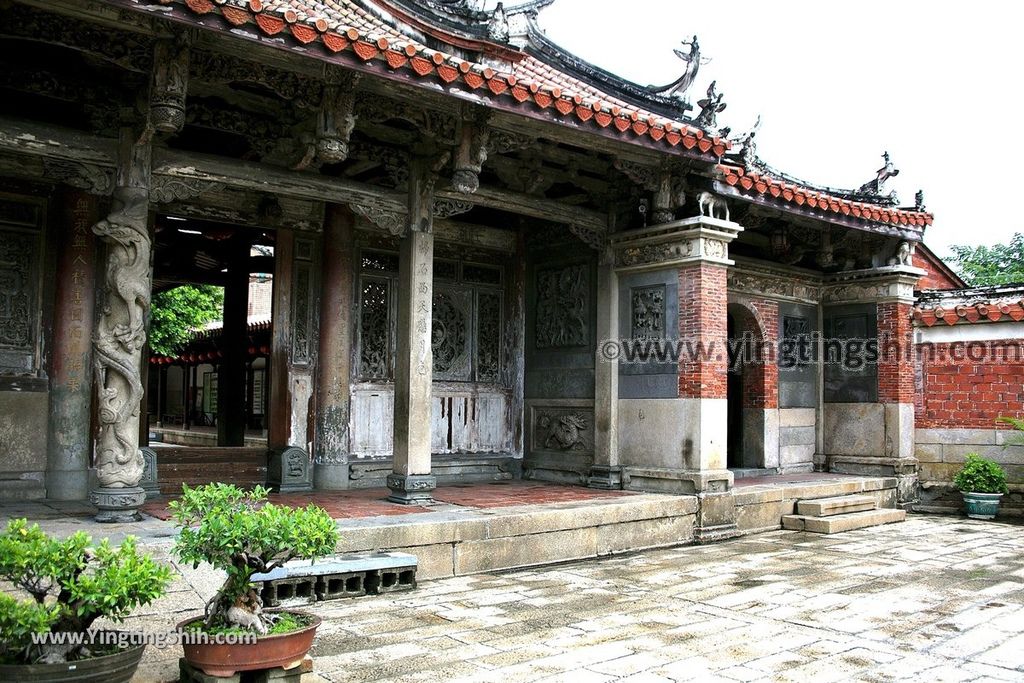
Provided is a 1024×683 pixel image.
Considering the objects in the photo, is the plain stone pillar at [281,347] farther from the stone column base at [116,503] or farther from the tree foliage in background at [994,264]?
the tree foliage in background at [994,264]

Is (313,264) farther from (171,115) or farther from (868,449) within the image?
(868,449)

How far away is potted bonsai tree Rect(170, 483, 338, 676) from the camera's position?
3857 millimetres

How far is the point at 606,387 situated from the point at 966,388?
5.61 meters

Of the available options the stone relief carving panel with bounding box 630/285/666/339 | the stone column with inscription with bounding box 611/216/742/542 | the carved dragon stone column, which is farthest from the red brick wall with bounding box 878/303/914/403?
the carved dragon stone column

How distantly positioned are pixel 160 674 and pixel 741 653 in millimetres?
3165

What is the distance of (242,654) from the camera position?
12.7 feet

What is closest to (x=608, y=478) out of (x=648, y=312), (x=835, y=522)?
(x=648, y=312)

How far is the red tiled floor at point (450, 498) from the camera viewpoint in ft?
24.8

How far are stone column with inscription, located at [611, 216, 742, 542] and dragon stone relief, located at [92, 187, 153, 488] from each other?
208 inches

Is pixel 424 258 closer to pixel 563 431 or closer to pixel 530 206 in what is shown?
pixel 530 206

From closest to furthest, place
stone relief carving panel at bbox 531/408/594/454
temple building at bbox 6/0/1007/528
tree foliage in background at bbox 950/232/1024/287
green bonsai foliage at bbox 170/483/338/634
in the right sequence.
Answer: green bonsai foliage at bbox 170/483/338/634, temple building at bbox 6/0/1007/528, stone relief carving panel at bbox 531/408/594/454, tree foliage in background at bbox 950/232/1024/287

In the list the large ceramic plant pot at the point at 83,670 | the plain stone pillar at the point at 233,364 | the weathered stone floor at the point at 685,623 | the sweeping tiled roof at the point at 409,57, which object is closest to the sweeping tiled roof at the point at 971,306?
the weathered stone floor at the point at 685,623

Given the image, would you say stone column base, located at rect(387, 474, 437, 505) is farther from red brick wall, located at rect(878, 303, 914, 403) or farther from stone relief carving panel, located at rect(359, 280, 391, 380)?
red brick wall, located at rect(878, 303, 914, 403)

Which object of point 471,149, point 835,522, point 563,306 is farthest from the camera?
point 563,306
